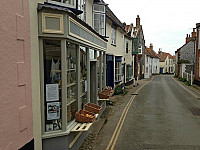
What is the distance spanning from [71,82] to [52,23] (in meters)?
2.25

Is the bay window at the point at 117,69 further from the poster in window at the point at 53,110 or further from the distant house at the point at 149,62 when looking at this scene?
the distant house at the point at 149,62

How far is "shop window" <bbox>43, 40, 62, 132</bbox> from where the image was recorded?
17.2 ft

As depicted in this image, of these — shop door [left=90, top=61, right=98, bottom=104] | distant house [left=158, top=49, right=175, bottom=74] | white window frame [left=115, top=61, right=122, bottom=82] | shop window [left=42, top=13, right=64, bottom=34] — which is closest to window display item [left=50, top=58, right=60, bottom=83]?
shop window [left=42, top=13, right=64, bottom=34]

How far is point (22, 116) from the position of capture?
4.11 m

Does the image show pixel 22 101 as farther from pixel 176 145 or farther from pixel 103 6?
pixel 103 6

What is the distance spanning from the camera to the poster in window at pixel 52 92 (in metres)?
5.23

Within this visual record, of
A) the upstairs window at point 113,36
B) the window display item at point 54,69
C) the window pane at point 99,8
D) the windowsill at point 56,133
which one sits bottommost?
the windowsill at point 56,133

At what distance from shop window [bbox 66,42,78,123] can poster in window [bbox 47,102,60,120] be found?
0.70 metres

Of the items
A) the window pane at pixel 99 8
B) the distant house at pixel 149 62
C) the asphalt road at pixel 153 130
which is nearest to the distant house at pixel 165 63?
the distant house at pixel 149 62

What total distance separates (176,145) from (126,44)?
19.2 metres

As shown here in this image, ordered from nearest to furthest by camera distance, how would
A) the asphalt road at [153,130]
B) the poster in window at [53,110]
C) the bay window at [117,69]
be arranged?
the poster in window at [53,110] → the asphalt road at [153,130] → the bay window at [117,69]

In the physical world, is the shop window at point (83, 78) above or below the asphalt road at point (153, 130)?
above

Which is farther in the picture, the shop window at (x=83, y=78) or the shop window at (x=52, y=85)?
the shop window at (x=83, y=78)

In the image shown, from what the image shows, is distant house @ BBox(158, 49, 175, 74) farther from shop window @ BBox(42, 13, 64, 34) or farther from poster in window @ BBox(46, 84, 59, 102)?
shop window @ BBox(42, 13, 64, 34)
